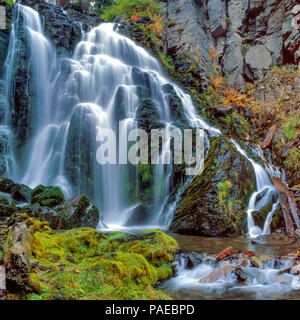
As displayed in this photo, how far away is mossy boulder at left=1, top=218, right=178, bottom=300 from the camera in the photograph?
2920mm

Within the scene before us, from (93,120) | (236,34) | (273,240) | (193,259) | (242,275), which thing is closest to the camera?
(242,275)

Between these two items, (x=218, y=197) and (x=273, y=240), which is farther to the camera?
(x=218, y=197)

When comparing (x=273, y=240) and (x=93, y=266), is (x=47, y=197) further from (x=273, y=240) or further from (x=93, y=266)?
(x=273, y=240)

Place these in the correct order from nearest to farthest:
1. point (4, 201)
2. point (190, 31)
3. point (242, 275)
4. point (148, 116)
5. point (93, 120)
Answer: point (242, 275) < point (4, 201) < point (93, 120) < point (148, 116) < point (190, 31)

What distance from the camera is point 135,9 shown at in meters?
23.0

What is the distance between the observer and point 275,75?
17.6m

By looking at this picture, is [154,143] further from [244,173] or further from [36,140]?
[36,140]

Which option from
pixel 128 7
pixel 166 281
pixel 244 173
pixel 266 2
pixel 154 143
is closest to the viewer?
pixel 166 281

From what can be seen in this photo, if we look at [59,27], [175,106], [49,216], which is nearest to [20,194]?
[49,216]

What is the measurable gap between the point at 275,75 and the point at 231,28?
7026 millimetres

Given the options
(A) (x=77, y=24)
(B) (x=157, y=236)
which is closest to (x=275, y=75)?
(A) (x=77, y=24)

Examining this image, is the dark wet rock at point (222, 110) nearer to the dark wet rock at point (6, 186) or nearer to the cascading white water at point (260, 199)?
the cascading white water at point (260, 199)

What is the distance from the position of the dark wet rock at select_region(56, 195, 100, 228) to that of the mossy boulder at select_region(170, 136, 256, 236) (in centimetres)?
263

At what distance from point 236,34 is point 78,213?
20701 millimetres
